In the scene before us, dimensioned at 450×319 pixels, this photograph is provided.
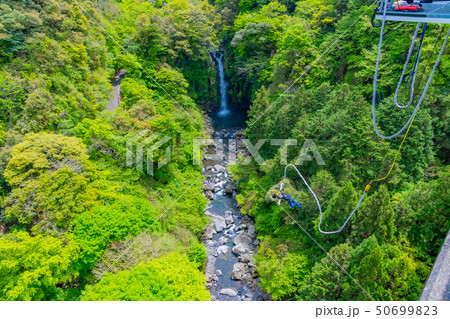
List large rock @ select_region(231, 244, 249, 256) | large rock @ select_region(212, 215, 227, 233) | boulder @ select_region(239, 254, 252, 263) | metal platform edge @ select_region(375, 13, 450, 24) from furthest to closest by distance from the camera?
1. large rock @ select_region(212, 215, 227, 233)
2. large rock @ select_region(231, 244, 249, 256)
3. boulder @ select_region(239, 254, 252, 263)
4. metal platform edge @ select_region(375, 13, 450, 24)

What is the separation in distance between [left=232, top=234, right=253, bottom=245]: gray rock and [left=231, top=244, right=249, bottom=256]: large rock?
0.37 meters

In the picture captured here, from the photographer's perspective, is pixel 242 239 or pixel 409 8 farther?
pixel 242 239

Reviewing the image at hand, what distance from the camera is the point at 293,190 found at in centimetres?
1709

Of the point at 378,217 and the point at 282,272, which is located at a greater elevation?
the point at 378,217

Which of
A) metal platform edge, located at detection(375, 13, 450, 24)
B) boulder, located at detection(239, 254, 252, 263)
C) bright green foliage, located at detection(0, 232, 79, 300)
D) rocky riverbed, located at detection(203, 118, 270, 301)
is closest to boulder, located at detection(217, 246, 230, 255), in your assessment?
rocky riverbed, located at detection(203, 118, 270, 301)

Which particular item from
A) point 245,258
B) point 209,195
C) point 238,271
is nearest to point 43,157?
point 209,195

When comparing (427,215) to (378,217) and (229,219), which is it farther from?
(229,219)

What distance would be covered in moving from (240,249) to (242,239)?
1049 mm

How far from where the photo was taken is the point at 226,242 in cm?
2061

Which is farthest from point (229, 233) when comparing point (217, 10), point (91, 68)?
point (217, 10)

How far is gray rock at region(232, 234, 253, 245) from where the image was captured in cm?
2038

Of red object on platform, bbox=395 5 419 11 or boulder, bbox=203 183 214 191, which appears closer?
red object on platform, bbox=395 5 419 11

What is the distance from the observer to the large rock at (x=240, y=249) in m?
19.6

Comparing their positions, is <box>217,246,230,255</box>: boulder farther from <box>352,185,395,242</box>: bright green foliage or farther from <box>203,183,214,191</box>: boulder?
<box>352,185,395,242</box>: bright green foliage
